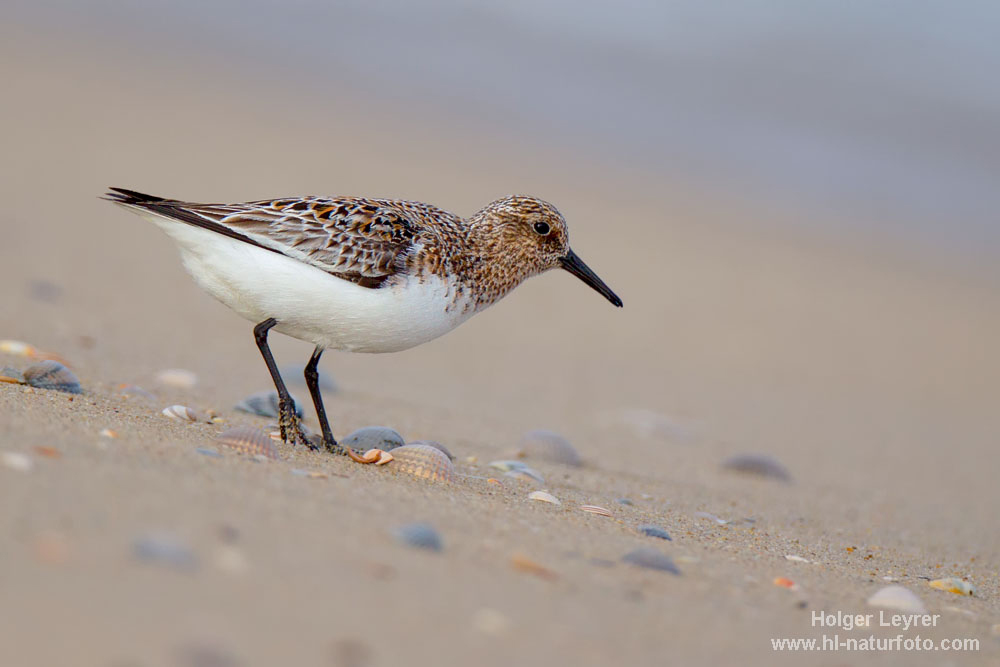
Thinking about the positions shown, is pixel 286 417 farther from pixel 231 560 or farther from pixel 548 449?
pixel 231 560

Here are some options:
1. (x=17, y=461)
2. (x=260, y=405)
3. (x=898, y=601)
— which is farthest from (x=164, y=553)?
(x=260, y=405)

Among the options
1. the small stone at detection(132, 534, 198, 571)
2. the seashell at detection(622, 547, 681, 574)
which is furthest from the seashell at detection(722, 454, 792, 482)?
the small stone at detection(132, 534, 198, 571)

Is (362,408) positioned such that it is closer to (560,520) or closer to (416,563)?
(560,520)

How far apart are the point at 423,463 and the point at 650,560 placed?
124 centimetres

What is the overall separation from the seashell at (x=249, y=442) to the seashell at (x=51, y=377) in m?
0.94

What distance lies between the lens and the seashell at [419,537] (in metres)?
3.26

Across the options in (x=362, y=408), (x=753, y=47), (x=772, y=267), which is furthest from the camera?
(x=753, y=47)

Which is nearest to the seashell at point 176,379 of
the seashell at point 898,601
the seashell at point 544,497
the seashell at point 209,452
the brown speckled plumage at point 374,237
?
the brown speckled plumage at point 374,237

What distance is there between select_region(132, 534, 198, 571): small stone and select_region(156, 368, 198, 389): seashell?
311 centimetres

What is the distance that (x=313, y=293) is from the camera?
179 inches

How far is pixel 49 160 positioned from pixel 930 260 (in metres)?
9.89

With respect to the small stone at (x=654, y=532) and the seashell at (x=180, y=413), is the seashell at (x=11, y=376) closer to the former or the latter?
the seashell at (x=180, y=413)

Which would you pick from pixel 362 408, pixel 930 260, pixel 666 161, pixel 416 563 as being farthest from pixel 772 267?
pixel 416 563

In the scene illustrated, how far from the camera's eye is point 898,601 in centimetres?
372
